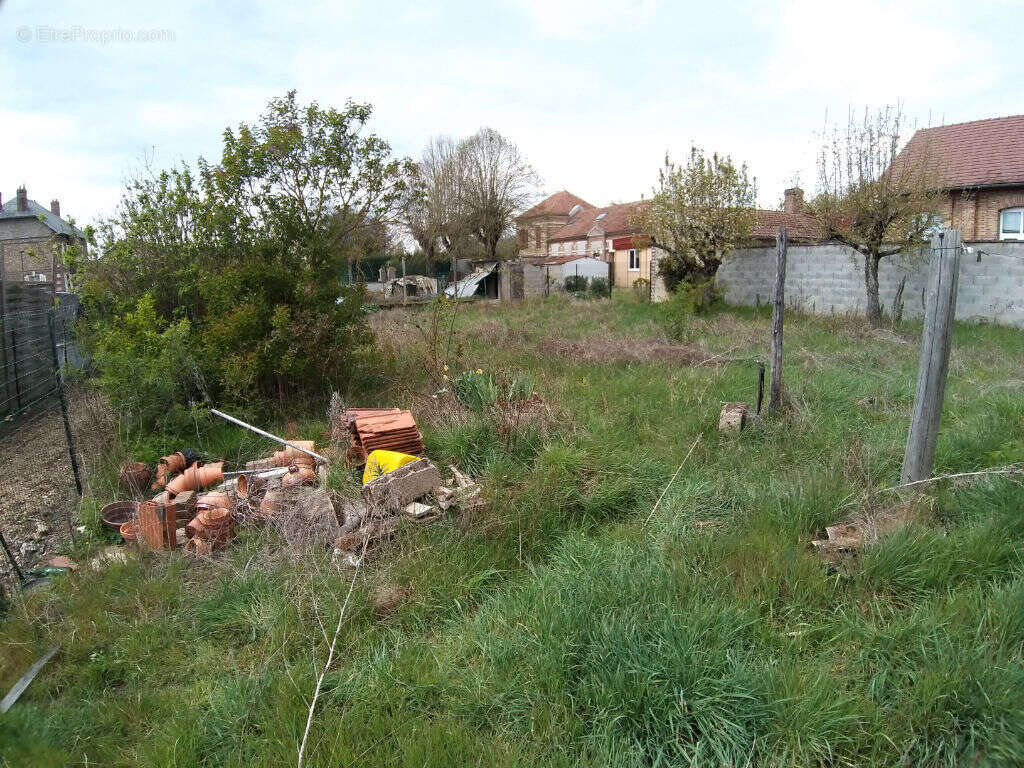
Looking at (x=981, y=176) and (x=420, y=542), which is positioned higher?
(x=981, y=176)

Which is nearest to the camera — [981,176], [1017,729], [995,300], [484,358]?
[1017,729]

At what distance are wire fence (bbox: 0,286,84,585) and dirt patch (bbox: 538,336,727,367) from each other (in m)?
6.38

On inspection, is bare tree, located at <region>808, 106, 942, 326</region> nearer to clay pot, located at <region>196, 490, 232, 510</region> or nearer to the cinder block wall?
the cinder block wall

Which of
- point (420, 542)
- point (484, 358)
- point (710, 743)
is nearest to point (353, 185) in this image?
point (484, 358)

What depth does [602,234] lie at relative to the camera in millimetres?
43031

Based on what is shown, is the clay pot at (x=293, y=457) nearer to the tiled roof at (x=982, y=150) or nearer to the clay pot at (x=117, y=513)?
the clay pot at (x=117, y=513)

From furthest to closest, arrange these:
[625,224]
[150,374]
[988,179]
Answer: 1. [625,224]
2. [988,179]
3. [150,374]

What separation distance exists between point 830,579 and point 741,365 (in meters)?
6.01

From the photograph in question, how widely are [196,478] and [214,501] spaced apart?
82 cm

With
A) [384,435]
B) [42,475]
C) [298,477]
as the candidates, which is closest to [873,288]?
[384,435]

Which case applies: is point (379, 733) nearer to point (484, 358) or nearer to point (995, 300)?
point (484, 358)

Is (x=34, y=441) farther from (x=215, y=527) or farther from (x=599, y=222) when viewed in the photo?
(x=599, y=222)

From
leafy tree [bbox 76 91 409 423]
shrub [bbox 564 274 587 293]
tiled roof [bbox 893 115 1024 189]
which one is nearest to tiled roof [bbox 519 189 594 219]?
shrub [bbox 564 274 587 293]

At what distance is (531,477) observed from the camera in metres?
4.98
